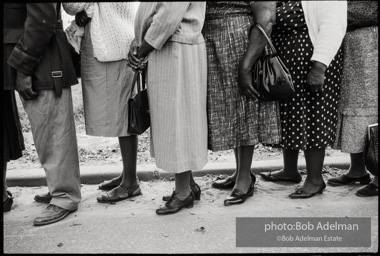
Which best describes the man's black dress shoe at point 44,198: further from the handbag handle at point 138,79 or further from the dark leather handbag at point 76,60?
the handbag handle at point 138,79

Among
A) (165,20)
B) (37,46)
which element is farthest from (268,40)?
(37,46)

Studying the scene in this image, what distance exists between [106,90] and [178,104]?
2.16 ft

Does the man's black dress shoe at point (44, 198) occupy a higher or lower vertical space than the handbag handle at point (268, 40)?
lower

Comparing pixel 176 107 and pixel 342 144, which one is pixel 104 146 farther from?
pixel 342 144

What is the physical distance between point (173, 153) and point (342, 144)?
1308 millimetres

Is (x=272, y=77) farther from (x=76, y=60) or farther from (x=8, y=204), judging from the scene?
(x=8, y=204)

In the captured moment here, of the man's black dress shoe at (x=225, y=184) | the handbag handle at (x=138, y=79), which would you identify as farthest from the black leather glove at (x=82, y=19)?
the man's black dress shoe at (x=225, y=184)

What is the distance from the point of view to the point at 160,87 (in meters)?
3.04

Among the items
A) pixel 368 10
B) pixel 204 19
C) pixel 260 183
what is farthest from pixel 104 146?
pixel 368 10

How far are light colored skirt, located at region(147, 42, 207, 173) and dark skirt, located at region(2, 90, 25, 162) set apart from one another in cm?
109

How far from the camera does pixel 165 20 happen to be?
2857 millimetres

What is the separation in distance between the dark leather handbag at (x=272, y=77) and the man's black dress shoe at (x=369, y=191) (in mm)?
968

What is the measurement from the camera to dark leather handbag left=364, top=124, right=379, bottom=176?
3.15 meters

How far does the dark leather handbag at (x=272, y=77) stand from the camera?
2.97 metres
